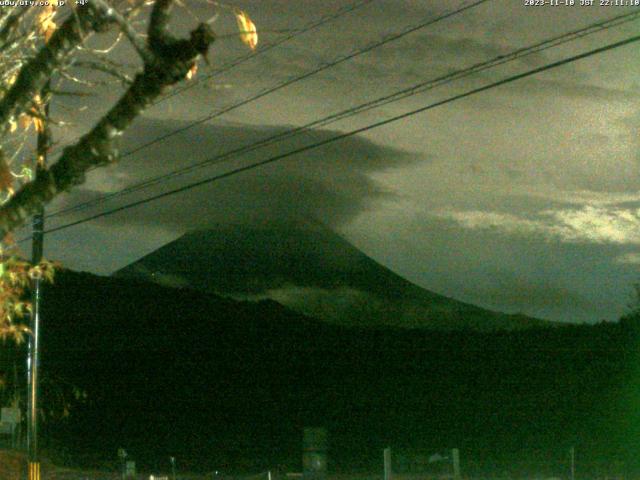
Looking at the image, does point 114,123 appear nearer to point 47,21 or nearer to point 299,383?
point 47,21

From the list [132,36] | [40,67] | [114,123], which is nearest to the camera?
[114,123]

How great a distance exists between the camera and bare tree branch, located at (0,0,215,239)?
5.72 metres

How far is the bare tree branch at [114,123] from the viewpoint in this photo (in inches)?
225

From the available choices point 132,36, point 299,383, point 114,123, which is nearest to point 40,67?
point 132,36

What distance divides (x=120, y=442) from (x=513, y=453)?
1826 cm

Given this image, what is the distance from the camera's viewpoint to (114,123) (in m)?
5.84

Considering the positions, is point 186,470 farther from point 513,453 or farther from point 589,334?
point 589,334

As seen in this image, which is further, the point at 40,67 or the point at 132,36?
the point at 40,67

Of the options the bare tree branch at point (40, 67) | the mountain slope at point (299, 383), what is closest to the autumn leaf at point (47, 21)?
the bare tree branch at point (40, 67)

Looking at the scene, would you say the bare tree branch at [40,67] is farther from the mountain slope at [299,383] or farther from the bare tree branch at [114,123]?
the mountain slope at [299,383]

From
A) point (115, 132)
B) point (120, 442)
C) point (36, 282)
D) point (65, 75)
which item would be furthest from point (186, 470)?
point (115, 132)

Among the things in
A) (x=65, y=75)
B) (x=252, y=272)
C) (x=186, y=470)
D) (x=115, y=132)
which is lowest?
(x=186, y=470)

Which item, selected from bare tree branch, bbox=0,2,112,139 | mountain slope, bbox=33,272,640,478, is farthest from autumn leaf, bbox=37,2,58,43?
mountain slope, bbox=33,272,640,478

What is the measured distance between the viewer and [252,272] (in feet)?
301
